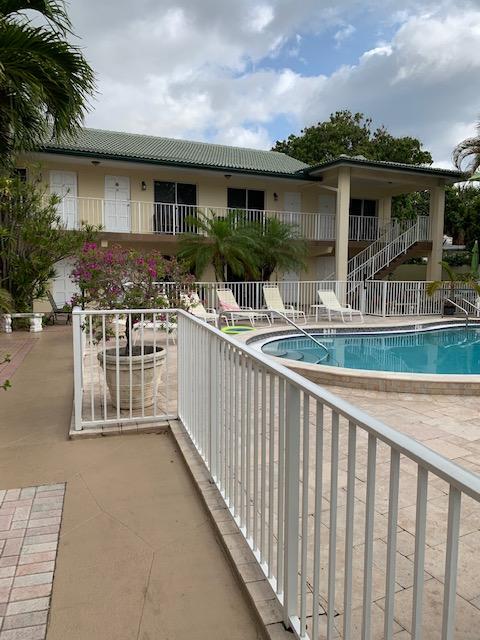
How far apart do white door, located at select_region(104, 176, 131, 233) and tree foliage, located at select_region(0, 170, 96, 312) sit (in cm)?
367

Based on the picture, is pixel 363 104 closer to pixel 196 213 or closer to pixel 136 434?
pixel 196 213

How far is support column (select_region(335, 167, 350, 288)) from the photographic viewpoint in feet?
55.3

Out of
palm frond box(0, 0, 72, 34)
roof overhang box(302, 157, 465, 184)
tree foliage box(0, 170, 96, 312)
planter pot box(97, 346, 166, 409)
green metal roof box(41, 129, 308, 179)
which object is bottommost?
planter pot box(97, 346, 166, 409)

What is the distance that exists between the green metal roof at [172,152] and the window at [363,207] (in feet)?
9.52

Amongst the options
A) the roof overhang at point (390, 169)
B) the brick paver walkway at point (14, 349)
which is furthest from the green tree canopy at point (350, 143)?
the brick paver walkway at point (14, 349)

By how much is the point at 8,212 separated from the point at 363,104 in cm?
2741

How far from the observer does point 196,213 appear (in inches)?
675

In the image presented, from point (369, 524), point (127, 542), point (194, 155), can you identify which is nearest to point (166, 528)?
point (127, 542)

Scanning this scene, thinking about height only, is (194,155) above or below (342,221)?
above

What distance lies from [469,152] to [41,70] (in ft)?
57.2

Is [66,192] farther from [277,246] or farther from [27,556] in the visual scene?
[27,556]

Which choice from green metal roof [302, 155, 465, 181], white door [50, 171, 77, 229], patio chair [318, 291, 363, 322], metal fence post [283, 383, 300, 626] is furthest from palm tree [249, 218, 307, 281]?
metal fence post [283, 383, 300, 626]

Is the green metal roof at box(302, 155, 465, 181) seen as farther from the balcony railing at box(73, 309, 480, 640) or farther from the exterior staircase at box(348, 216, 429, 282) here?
the balcony railing at box(73, 309, 480, 640)

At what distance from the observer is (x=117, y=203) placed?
1619 centimetres
